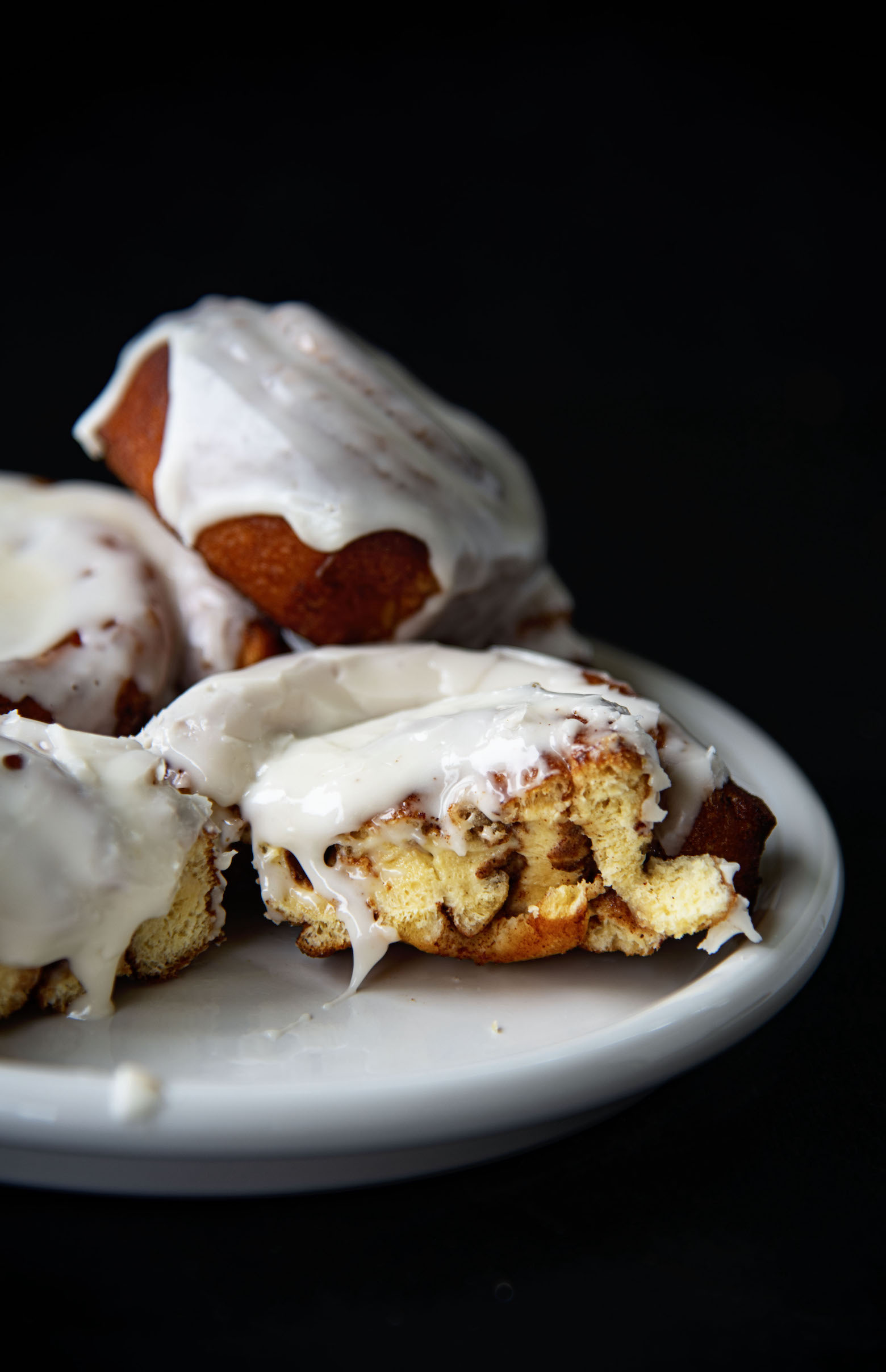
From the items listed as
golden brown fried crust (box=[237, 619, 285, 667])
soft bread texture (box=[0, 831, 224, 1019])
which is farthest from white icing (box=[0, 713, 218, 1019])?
golden brown fried crust (box=[237, 619, 285, 667])

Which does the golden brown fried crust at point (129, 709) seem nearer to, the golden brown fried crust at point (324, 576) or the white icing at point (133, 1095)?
the golden brown fried crust at point (324, 576)

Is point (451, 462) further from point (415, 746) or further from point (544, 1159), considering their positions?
point (544, 1159)

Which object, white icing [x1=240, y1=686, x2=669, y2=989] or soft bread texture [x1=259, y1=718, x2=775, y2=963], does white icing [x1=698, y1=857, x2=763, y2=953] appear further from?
white icing [x1=240, y1=686, x2=669, y2=989]

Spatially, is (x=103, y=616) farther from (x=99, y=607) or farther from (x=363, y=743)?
(x=363, y=743)

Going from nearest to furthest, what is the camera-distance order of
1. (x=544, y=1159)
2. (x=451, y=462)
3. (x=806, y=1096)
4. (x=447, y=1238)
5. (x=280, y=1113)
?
1. (x=280, y=1113)
2. (x=447, y=1238)
3. (x=544, y=1159)
4. (x=806, y=1096)
5. (x=451, y=462)

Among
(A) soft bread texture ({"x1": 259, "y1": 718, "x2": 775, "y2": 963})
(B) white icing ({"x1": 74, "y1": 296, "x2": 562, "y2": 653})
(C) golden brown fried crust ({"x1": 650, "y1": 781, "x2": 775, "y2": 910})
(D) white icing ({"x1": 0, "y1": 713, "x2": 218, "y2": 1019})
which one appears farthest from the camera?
(B) white icing ({"x1": 74, "y1": 296, "x2": 562, "y2": 653})

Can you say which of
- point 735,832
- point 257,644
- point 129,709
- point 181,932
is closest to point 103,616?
point 129,709

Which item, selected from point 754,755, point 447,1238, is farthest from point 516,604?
point 447,1238
